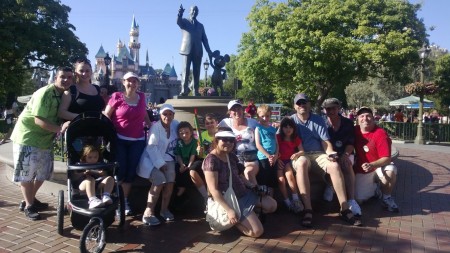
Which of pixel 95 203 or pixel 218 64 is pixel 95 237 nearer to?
pixel 95 203

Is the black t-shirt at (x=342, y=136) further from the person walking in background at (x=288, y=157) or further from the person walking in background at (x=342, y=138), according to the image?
the person walking in background at (x=288, y=157)

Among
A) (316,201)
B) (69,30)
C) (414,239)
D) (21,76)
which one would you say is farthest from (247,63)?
(414,239)

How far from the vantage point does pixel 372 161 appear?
201 inches

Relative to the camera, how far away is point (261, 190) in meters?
4.29

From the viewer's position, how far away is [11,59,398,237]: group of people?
4.18 metres

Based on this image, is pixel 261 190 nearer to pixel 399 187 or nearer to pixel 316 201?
pixel 316 201

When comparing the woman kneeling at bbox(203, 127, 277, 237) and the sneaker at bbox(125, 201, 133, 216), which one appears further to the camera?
the sneaker at bbox(125, 201, 133, 216)

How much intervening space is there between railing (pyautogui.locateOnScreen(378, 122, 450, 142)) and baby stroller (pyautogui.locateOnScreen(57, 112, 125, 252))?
58.2 ft

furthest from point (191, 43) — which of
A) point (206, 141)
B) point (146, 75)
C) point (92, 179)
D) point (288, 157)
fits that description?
point (146, 75)

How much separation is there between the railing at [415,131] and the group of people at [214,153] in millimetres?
14907

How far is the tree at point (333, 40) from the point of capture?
20.8 metres

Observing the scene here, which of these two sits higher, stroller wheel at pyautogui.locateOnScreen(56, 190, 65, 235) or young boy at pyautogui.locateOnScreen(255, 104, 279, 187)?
young boy at pyautogui.locateOnScreen(255, 104, 279, 187)

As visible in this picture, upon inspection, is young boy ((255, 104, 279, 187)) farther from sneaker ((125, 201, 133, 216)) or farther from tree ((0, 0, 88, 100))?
tree ((0, 0, 88, 100))

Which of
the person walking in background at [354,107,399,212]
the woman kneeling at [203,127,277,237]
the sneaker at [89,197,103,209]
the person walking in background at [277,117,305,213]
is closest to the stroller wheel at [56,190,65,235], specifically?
the sneaker at [89,197,103,209]
